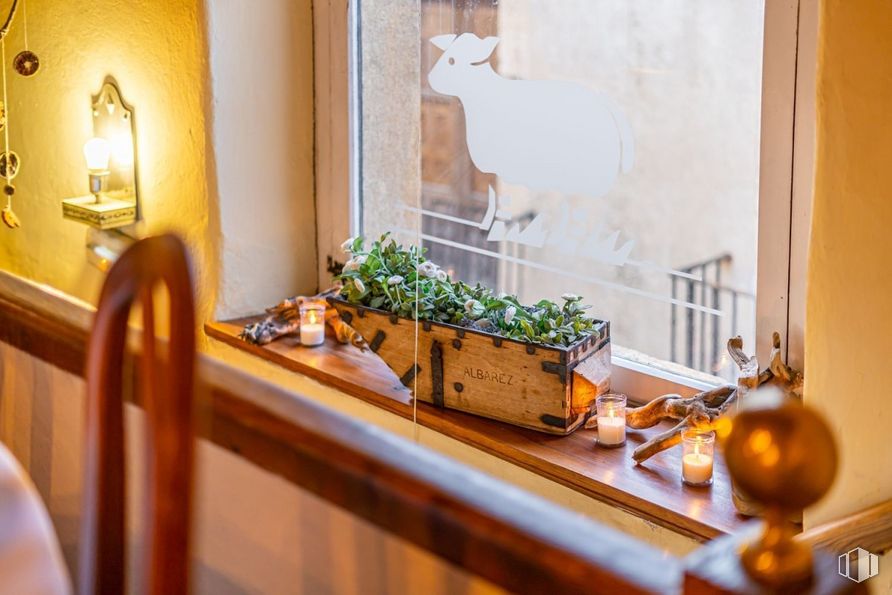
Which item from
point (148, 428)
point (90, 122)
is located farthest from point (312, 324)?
point (148, 428)

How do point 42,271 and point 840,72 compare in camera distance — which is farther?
point 42,271

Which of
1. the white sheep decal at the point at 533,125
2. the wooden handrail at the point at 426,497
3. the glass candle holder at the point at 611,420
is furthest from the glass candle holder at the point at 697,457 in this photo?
the wooden handrail at the point at 426,497

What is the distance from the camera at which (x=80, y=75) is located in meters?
2.76

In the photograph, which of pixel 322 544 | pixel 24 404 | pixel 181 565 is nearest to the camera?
pixel 181 565

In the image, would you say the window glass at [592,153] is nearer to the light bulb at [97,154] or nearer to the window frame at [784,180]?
the window frame at [784,180]

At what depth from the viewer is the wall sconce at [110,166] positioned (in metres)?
2.64

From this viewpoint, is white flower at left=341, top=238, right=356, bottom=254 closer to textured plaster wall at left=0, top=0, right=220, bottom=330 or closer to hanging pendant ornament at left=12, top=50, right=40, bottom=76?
textured plaster wall at left=0, top=0, right=220, bottom=330

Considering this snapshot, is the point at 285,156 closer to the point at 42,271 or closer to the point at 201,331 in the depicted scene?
the point at 201,331

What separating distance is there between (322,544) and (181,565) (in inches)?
13.3

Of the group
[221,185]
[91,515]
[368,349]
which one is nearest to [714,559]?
[91,515]

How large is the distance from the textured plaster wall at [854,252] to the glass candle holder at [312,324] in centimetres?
114

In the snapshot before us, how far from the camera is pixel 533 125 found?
197 centimetres

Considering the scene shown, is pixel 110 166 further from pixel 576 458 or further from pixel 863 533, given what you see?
pixel 863 533

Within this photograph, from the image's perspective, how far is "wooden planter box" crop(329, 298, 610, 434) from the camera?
180 centimetres
